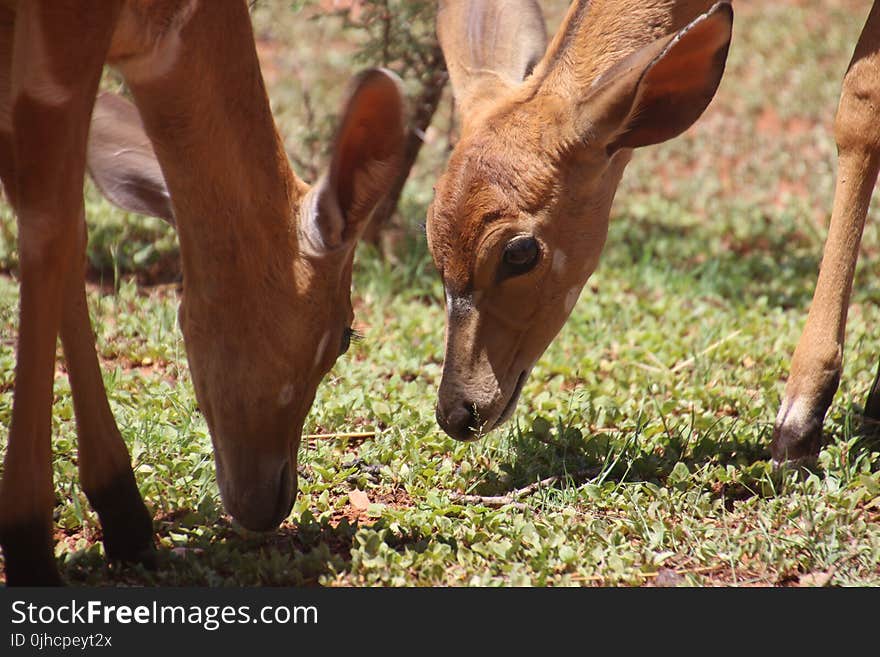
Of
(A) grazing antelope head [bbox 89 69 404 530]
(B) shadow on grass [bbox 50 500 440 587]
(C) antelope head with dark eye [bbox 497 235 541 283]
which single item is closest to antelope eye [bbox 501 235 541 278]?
(C) antelope head with dark eye [bbox 497 235 541 283]

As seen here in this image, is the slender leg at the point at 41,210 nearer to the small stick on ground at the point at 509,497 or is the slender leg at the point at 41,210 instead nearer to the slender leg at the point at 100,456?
the slender leg at the point at 100,456

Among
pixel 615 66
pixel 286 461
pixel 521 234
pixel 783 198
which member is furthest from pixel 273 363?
pixel 783 198

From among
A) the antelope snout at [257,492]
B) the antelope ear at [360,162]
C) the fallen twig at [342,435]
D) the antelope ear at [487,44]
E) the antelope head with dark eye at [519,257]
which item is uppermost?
the antelope ear at [487,44]

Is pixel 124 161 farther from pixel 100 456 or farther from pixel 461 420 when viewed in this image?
pixel 461 420

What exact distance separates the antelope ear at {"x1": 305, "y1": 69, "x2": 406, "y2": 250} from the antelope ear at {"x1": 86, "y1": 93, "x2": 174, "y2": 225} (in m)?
0.64

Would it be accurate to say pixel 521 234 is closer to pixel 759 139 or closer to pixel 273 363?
pixel 273 363

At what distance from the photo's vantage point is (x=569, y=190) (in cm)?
481

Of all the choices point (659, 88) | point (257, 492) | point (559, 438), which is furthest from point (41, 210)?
point (559, 438)

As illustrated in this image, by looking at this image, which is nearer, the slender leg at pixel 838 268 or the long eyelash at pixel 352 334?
the long eyelash at pixel 352 334

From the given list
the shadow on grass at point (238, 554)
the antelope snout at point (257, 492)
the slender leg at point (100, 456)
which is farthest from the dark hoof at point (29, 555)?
the antelope snout at point (257, 492)

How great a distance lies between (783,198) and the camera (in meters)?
9.31

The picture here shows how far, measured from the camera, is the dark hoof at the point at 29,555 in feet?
11.7

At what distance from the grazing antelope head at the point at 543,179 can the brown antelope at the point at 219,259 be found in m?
0.89

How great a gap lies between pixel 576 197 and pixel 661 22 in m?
0.78
